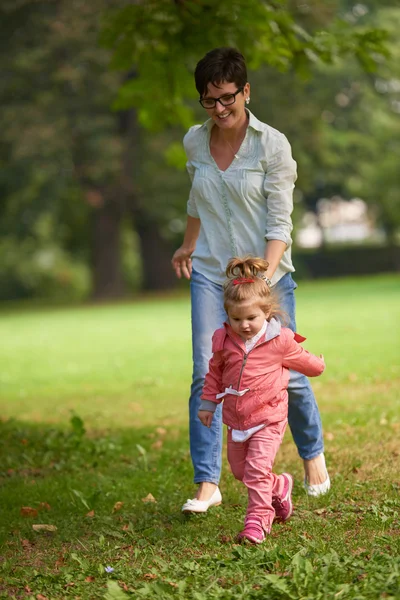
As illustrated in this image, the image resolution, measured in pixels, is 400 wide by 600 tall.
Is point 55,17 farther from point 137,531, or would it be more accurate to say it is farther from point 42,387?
point 137,531

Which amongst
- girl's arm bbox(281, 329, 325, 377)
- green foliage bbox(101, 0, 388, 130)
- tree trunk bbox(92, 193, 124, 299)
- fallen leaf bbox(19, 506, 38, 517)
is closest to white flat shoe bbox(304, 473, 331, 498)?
girl's arm bbox(281, 329, 325, 377)

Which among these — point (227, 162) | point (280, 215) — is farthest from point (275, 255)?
point (227, 162)

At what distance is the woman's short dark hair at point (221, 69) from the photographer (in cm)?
468

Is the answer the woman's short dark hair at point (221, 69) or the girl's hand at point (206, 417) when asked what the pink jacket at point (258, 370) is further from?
the woman's short dark hair at point (221, 69)

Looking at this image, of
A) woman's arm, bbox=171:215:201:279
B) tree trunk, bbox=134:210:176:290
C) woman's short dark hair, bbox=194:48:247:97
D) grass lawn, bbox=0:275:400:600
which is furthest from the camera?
tree trunk, bbox=134:210:176:290

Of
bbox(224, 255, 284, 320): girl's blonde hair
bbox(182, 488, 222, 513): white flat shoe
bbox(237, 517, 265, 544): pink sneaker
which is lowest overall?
bbox(182, 488, 222, 513): white flat shoe

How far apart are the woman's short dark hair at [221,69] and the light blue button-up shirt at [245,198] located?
0.29 metres

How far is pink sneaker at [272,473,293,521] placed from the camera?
4547 mm

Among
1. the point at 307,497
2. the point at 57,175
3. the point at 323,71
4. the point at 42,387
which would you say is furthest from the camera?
the point at 323,71

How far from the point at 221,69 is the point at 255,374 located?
1.55m

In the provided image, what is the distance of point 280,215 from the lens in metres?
4.82

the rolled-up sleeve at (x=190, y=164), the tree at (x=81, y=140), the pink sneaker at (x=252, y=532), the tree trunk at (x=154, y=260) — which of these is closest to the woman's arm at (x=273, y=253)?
the rolled-up sleeve at (x=190, y=164)

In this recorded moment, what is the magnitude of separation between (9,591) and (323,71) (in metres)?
35.5

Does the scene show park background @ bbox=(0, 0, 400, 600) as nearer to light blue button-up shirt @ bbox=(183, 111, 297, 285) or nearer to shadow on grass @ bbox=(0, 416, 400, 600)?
shadow on grass @ bbox=(0, 416, 400, 600)
